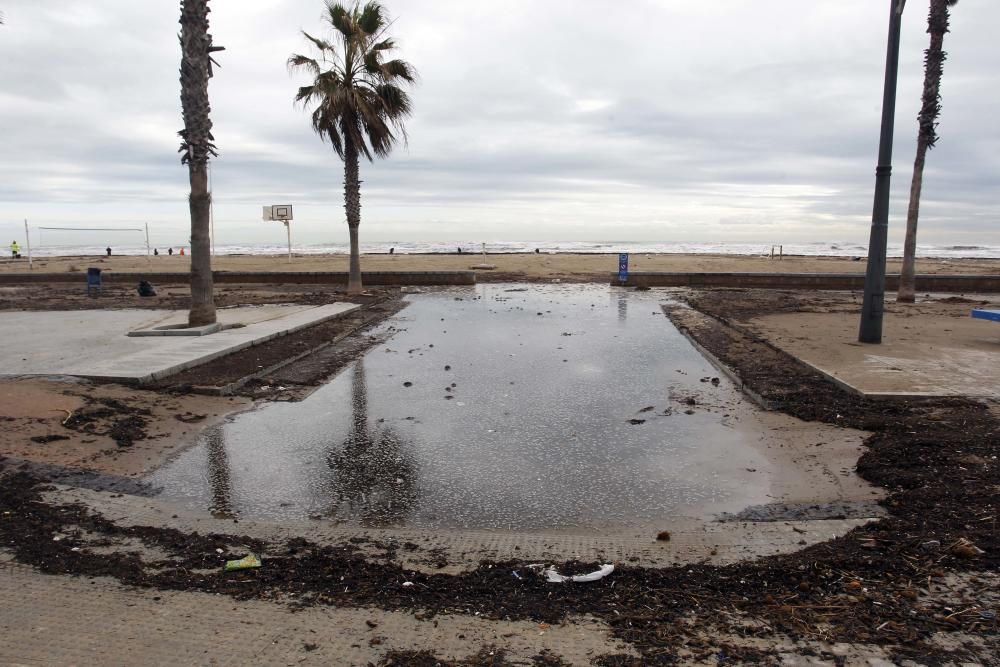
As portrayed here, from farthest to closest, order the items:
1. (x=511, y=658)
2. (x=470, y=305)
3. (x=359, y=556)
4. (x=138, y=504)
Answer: (x=470, y=305) → (x=138, y=504) → (x=359, y=556) → (x=511, y=658)

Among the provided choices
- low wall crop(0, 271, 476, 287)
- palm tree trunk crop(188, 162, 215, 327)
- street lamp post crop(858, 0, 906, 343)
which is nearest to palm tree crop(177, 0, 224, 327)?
palm tree trunk crop(188, 162, 215, 327)

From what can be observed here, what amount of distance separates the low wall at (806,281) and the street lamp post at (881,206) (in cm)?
1306

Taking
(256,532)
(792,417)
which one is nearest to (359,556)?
(256,532)

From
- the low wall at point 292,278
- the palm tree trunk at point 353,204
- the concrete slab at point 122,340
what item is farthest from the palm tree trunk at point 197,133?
the low wall at point 292,278

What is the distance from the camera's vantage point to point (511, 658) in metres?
2.83

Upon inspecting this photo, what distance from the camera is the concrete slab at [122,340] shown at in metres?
8.38

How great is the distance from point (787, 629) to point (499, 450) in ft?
10.5

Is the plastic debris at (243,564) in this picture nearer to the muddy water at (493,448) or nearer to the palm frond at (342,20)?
the muddy water at (493,448)

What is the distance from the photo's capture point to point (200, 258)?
38.9 ft

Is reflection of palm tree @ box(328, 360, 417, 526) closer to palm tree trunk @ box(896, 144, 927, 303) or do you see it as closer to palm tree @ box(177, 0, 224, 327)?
palm tree @ box(177, 0, 224, 327)

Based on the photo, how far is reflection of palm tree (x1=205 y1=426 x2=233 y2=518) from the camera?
4699mm

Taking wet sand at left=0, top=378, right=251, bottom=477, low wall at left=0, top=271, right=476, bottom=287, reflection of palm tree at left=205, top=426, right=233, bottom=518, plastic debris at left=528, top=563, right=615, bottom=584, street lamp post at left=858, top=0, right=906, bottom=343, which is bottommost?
reflection of palm tree at left=205, top=426, right=233, bottom=518

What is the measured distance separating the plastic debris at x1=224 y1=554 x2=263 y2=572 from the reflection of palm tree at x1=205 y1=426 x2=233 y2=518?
0.88m

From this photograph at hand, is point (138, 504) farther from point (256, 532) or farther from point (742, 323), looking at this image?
point (742, 323)
